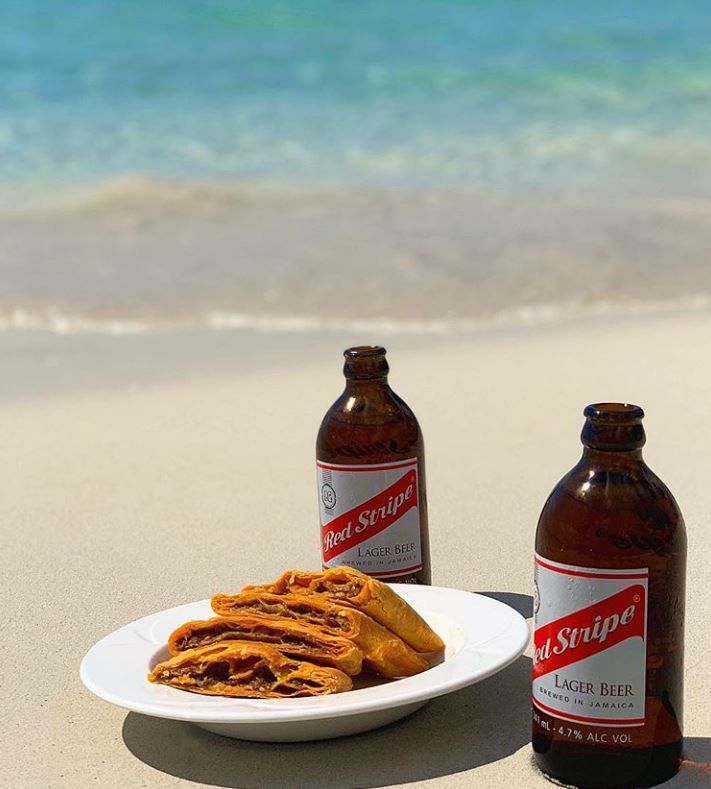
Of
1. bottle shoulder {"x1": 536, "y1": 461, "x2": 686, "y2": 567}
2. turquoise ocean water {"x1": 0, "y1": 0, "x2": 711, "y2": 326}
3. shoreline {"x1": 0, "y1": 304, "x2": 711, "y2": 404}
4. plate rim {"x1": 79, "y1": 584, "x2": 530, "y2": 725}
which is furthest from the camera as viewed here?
turquoise ocean water {"x1": 0, "y1": 0, "x2": 711, "y2": 326}

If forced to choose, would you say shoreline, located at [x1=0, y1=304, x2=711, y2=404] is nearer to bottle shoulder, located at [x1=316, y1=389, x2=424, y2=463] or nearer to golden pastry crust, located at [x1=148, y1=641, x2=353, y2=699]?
bottle shoulder, located at [x1=316, y1=389, x2=424, y2=463]

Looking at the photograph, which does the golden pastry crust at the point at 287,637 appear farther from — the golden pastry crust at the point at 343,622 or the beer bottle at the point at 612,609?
the beer bottle at the point at 612,609

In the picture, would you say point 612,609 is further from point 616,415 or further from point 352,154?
point 352,154

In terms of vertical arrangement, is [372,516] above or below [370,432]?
below

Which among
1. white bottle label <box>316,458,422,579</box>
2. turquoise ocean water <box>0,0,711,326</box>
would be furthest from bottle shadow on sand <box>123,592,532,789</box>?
turquoise ocean water <box>0,0,711,326</box>

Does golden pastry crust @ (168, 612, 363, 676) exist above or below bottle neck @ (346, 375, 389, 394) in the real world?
below

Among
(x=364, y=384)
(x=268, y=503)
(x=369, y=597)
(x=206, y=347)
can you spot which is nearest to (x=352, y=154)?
(x=206, y=347)

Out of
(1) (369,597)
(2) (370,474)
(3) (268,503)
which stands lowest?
(3) (268,503)
